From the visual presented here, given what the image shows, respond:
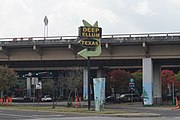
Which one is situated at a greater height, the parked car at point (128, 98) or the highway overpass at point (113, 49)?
the highway overpass at point (113, 49)

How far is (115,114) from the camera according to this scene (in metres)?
29.5

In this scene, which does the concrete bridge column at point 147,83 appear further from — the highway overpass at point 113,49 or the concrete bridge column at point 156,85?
the concrete bridge column at point 156,85

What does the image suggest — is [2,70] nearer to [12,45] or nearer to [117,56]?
[12,45]

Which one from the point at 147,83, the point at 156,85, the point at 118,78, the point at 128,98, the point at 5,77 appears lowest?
the point at 128,98

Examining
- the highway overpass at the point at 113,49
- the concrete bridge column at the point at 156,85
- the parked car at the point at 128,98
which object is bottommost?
the parked car at the point at 128,98

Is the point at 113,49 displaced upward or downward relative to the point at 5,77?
upward

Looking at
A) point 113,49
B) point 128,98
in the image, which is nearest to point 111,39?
point 113,49

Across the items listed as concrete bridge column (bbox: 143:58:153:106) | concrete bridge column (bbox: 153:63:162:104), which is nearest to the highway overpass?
concrete bridge column (bbox: 143:58:153:106)

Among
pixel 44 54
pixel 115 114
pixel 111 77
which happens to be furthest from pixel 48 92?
pixel 115 114

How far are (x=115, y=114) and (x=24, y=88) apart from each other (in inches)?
2777

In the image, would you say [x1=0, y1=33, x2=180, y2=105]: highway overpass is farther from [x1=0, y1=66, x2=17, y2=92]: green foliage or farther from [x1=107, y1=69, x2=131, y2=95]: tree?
[x1=107, y1=69, x2=131, y2=95]: tree

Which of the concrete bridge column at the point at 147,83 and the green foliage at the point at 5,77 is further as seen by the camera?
the green foliage at the point at 5,77

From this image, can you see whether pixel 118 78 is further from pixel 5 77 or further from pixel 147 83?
pixel 5 77

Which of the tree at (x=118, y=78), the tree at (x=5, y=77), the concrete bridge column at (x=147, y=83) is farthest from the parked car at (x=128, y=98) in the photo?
the tree at (x=5, y=77)
